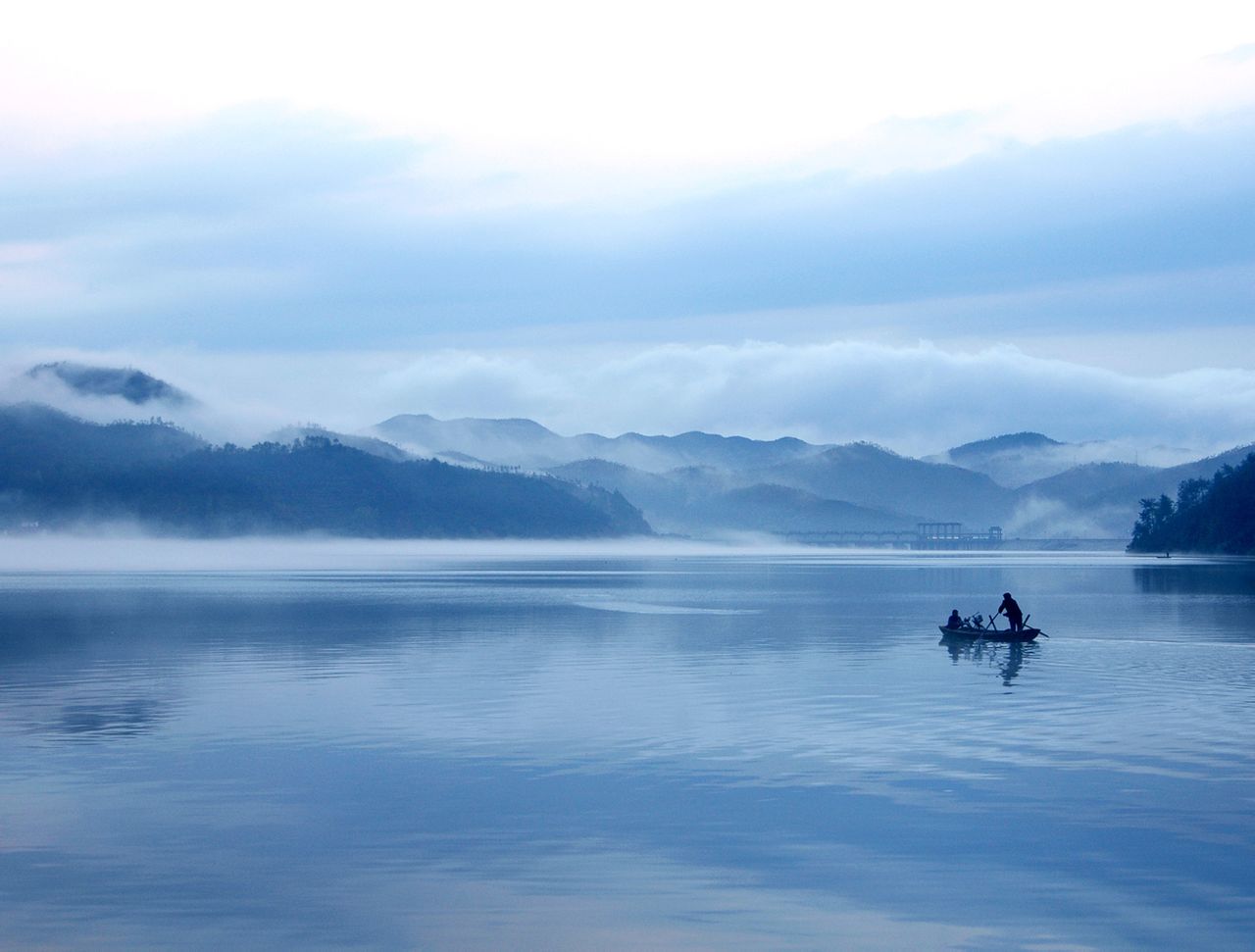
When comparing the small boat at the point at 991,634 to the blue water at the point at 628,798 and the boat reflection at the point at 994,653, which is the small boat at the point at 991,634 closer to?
the boat reflection at the point at 994,653

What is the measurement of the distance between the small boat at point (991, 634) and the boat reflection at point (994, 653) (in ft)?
0.64

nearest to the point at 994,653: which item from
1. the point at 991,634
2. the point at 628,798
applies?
the point at 991,634

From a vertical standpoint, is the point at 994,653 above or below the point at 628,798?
above

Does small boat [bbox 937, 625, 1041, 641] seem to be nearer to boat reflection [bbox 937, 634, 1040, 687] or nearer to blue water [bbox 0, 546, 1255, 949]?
boat reflection [bbox 937, 634, 1040, 687]

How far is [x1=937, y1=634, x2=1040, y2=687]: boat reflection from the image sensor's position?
59.2 m

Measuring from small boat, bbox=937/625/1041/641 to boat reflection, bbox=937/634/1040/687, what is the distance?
194mm

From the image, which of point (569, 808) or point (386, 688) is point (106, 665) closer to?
point (386, 688)

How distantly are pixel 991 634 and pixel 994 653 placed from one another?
10.6 ft

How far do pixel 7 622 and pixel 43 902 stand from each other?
233ft

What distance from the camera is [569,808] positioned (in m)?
28.8

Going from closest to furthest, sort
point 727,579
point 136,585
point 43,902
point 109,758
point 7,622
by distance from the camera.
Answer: point 43,902
point 109,758
point 7,622
point 136,585
point 727,579

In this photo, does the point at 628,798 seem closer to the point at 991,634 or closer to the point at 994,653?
the point at 994,653

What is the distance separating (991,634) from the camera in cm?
6900

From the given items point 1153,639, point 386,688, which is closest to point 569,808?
point 386,688
